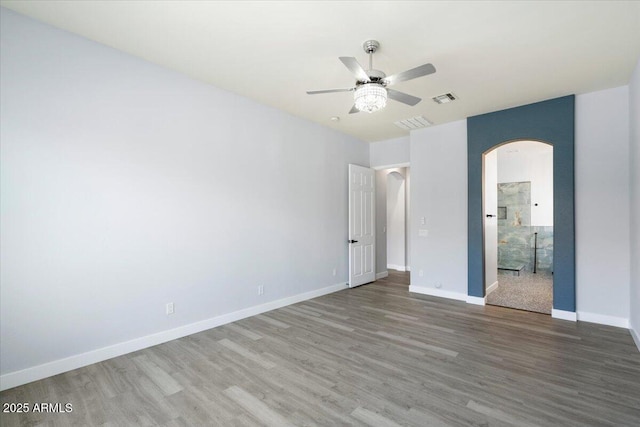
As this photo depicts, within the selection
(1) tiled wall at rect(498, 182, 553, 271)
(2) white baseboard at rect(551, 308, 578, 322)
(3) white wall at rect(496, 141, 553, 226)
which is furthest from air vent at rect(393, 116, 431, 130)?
(1) tiled wall at rect(498, 182, 553, 271)

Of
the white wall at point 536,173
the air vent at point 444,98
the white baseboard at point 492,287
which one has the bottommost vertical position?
the white baseboard at point 492,287

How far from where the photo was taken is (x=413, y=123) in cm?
517

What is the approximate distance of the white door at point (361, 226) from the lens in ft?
19.0

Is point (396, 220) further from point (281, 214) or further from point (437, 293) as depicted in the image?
point (281, 214)

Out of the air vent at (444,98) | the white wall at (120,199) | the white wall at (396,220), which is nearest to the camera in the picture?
the white wall at (120,199)

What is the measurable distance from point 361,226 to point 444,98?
284cm

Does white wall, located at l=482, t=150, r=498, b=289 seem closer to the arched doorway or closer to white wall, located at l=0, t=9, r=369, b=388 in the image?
the arched doorway

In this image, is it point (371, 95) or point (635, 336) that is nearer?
point (371, 95)

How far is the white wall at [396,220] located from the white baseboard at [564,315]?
380cm

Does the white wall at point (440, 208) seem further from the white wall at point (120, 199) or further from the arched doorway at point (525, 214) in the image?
the white wall at point (120, 199)

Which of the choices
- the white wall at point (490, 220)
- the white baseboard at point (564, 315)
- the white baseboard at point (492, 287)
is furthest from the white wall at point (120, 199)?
the white baseboard at point (564, 315)

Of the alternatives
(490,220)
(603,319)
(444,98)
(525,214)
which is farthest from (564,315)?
(525,214)

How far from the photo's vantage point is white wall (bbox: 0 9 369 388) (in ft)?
8.17

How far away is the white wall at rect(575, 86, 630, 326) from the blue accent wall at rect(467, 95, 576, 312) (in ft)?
0.33
